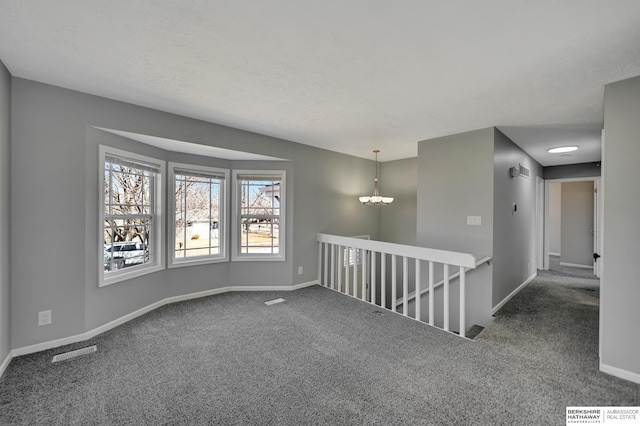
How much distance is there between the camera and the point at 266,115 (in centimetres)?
321

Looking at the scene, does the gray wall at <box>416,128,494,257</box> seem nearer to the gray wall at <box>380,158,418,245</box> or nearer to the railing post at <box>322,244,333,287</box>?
the gray wall at <box>380,158,418,245</box>

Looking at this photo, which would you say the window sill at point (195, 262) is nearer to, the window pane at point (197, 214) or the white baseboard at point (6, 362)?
the window pane at point (197, 214)

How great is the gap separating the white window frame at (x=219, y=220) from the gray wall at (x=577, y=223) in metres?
7.98

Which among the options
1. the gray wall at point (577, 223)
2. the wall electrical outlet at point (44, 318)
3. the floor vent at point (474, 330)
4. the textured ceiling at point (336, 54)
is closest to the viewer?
the textured ceiling at point (336, 54)

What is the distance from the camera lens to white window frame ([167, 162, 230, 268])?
12.1 ft

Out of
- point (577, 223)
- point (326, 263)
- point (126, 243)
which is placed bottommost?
point (326, 263)

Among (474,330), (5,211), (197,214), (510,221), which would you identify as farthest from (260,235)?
(510,221)

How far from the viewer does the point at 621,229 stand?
2176 millimetres

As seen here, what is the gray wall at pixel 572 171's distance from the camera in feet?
18.1

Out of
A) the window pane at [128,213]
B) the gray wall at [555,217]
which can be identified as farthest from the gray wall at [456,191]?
the gray wall at [555,217]

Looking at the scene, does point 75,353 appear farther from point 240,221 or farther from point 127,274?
point 240,221

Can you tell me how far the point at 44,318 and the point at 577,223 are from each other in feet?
32.1

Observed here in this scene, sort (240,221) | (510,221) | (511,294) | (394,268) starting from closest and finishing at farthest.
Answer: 1. (394,268)
2. (510,221)
3. (511,294)
4. (240,221)

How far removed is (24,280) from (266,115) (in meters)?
2.81
